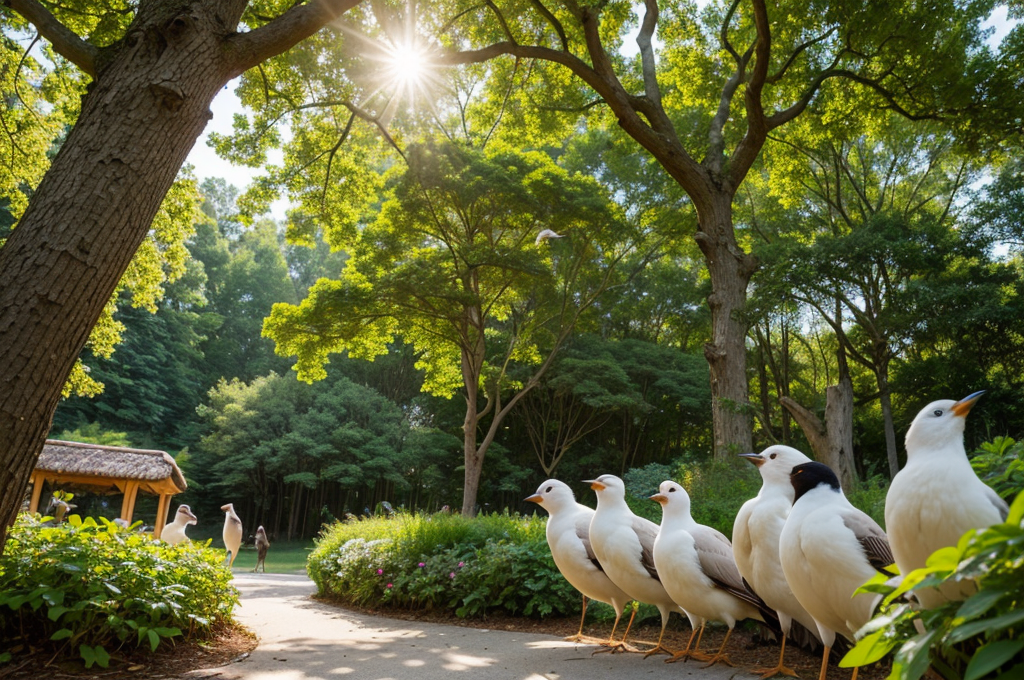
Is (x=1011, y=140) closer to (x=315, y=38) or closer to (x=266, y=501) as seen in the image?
(x=315, y=38)

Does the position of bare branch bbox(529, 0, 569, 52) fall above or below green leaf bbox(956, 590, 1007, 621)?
above

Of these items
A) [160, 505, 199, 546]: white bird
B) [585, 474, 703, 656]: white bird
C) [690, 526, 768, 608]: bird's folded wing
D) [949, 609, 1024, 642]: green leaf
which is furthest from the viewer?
[160, 505, 199, 546]: white bird

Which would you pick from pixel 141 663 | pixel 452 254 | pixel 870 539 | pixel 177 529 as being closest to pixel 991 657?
pixel 870 539

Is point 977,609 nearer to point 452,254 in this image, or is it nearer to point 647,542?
point 647,542

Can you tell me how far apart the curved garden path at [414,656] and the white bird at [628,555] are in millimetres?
473

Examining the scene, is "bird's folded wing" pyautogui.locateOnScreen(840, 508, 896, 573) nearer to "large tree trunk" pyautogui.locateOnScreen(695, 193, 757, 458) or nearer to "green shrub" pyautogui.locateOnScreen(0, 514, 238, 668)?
"green shrub" pyautogui.locateOnScreen(0, 514, 238, 668)

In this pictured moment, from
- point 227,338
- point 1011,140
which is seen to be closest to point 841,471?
point 1011,140

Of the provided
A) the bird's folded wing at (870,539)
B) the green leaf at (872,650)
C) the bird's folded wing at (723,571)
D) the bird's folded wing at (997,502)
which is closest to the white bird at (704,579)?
the bird's folded wing at (723,571)

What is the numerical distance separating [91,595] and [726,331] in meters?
8.22

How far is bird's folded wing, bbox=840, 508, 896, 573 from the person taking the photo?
3.10 metres

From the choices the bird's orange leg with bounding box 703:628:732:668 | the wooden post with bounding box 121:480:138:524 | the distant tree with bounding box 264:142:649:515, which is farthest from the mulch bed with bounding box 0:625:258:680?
the wooden post with bounding box 121:480:138:524

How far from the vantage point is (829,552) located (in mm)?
3121

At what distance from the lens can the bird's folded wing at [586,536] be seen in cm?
549

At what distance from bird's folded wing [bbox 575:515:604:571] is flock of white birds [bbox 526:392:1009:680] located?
13 millimetres
